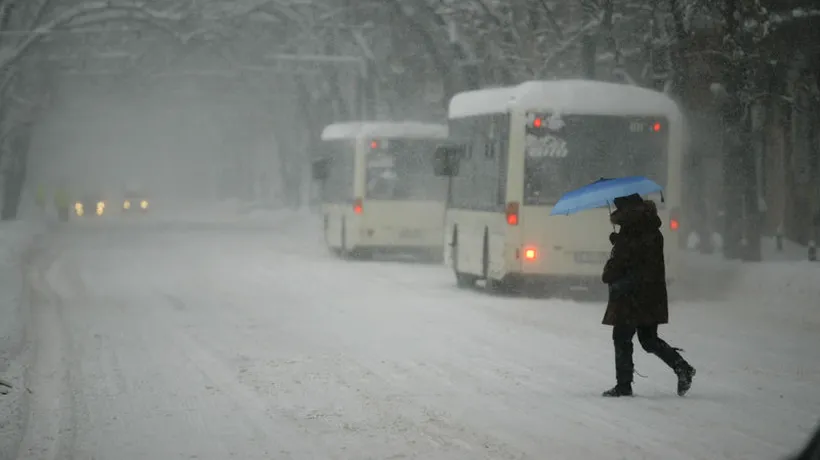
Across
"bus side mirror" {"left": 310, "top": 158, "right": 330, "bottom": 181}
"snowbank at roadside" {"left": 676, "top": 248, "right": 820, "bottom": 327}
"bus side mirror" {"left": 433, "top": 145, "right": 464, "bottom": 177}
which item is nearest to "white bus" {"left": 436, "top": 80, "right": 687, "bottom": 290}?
"bus side mirror" {"left": 433, "top": 145, "right": 464, "bottom": 177}

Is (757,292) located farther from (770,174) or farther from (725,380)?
(770,174)

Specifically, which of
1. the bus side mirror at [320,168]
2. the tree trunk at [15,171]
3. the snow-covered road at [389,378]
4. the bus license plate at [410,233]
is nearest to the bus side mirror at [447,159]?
the snow-covered road at [389,378]

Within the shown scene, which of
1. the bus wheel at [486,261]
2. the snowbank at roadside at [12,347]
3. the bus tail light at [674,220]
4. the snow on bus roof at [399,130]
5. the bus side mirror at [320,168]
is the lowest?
the snowbank at roadside at [12,347]

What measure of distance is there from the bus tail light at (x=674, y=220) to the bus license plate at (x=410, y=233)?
10654mm

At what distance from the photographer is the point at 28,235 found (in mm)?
42938

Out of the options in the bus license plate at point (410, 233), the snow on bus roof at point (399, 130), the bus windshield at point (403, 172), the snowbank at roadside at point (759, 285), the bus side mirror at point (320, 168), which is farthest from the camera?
the bus side mirror at point (320, 168)

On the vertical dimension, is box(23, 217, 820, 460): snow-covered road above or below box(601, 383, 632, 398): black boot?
below

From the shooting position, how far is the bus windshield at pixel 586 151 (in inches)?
865

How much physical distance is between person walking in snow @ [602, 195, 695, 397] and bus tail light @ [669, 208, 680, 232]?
1025 cm

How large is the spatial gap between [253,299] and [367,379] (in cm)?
906

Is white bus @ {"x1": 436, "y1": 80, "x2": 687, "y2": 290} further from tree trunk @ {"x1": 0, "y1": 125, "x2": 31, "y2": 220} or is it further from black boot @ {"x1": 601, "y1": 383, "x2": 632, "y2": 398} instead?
tree trunk @ {"x1": 0, "y1": 125, "x2": 31, "y2": 220}

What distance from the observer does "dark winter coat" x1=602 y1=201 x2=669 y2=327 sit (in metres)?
11.6

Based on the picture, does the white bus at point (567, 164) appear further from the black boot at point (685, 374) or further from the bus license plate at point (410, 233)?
the black boot at point (685, 374)

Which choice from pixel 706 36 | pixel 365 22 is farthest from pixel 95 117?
pixel 706 36
